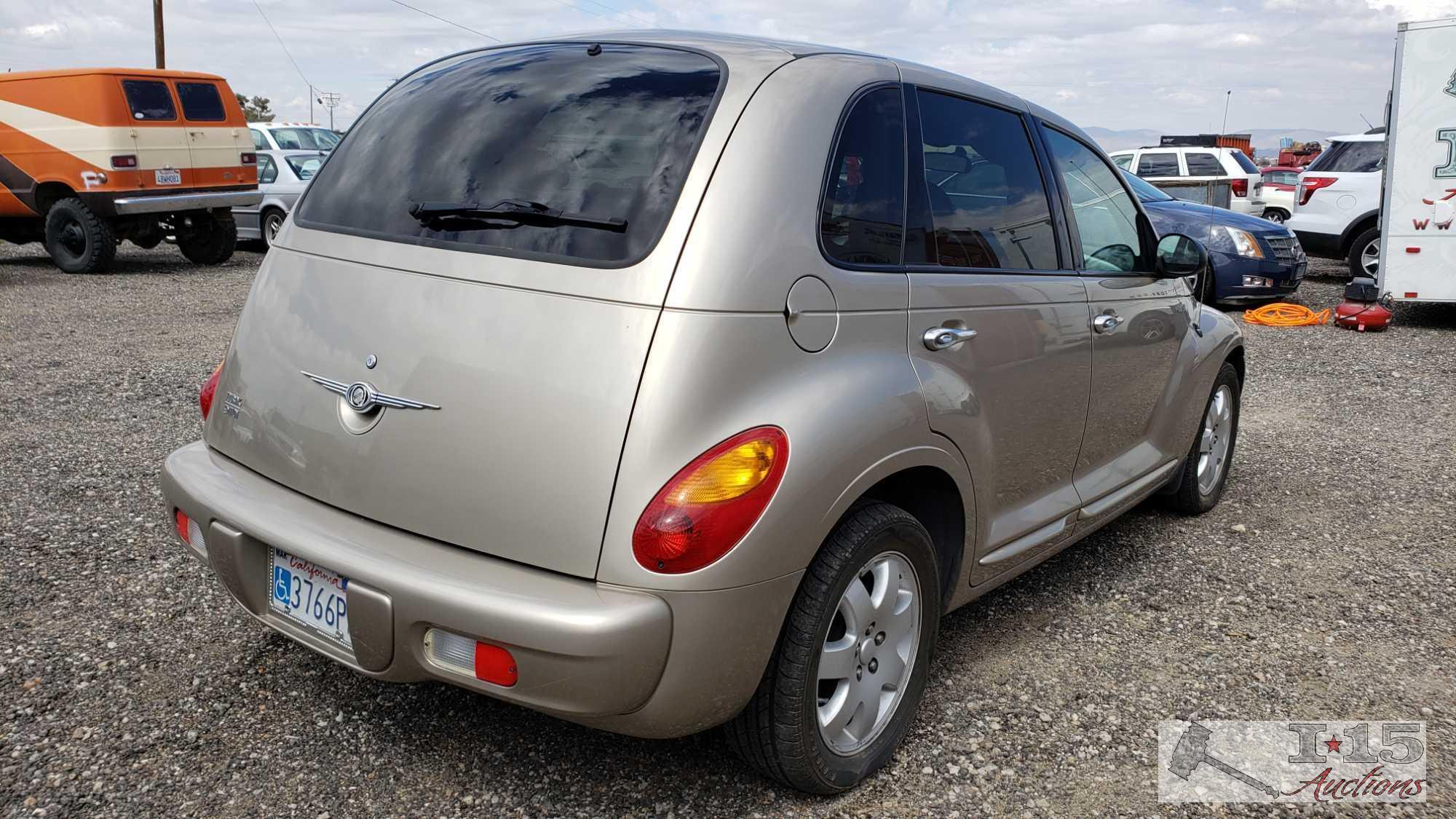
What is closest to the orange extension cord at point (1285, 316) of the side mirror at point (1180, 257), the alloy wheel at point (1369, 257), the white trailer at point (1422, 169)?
the white trailer at point (1422, 169)

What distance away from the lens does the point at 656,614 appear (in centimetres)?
212

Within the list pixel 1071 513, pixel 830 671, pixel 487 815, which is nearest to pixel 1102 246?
pixel 1071 513

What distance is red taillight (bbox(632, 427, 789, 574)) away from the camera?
2.13m

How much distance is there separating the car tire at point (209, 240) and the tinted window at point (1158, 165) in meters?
13.8

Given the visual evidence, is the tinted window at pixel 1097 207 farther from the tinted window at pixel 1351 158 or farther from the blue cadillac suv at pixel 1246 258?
the tinted window at pixel 1351 158

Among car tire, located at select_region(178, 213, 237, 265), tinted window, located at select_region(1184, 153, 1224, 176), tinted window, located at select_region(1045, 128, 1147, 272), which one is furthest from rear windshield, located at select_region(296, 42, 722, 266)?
tinted window, located at select_region(1184, 153, 1224, 176)

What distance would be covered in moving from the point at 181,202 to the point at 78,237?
1266 mm

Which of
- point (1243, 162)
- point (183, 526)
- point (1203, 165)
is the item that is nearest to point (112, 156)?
point (183, 526)

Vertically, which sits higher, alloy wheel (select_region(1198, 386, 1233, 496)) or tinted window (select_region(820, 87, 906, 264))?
tinted window (select_region(820, 87, 906, 264))

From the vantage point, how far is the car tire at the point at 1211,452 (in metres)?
4.62

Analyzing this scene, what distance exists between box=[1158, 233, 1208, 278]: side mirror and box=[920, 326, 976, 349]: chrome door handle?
147 cm

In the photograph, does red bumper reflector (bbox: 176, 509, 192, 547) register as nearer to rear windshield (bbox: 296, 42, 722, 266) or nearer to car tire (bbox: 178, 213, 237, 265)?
rear windshield (bbox: 296, 42, 722, 266)

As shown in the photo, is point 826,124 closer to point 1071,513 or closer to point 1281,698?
point 1071,513

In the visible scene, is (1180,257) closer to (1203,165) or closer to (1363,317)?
(1363,317)
